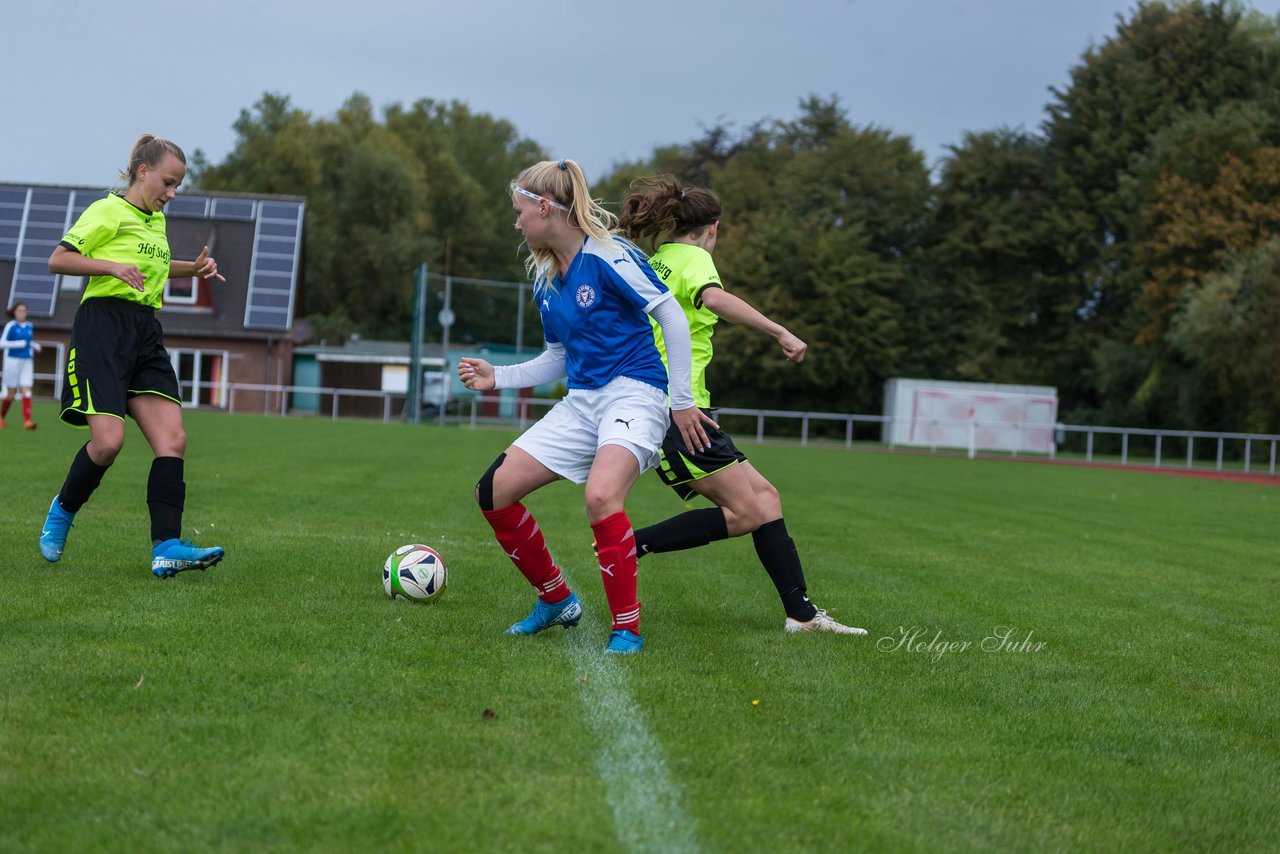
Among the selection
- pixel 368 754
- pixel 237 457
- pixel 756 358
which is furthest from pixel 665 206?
pixel 756 358

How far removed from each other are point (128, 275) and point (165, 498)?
3.50 ft

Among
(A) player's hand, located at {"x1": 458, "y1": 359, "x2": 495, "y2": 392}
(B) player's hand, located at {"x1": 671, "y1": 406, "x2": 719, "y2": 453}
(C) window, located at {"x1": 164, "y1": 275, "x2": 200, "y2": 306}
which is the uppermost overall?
(C) window, located at {"x1": 164, "y1": 275, "x2": 200, "y2": 306}

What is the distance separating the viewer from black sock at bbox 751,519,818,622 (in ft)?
18.6

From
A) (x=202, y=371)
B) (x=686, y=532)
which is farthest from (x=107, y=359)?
(x=202, y=371)

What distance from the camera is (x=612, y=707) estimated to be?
153 inches

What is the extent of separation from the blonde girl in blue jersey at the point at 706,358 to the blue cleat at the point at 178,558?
2089 mm

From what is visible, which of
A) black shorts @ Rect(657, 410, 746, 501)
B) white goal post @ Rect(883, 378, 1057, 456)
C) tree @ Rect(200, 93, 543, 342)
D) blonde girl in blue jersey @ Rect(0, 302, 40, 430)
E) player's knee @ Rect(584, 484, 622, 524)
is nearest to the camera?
player's knee @ Rect(584, 484, 622, 524)

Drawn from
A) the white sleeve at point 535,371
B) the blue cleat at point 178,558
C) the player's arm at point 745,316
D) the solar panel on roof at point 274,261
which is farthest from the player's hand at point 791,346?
the solar panel on roof at point 274,261

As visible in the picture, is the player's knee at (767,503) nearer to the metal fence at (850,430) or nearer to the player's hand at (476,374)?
the player's hand at (476,374)

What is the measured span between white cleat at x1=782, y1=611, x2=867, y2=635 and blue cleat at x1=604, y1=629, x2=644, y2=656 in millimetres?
981

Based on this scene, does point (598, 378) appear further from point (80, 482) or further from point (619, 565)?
point (80, 482)

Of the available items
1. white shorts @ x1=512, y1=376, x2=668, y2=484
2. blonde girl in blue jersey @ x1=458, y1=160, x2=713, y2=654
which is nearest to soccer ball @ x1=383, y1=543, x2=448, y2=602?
blonde girl in blue jersey @ x1=458, y1=160, x2=713, y2=654

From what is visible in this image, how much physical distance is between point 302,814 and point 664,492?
1192 centimetres

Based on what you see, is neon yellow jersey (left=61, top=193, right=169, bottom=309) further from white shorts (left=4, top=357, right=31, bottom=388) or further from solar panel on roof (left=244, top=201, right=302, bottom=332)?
solar panel on roof (left=244, top=201, right=302, bottom=332)
